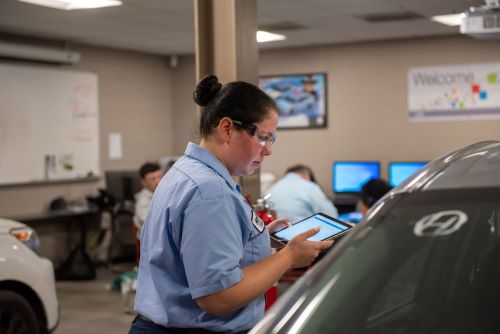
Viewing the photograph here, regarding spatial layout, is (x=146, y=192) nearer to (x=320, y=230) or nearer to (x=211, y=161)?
(x=320, y=230)

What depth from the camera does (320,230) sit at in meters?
2.08

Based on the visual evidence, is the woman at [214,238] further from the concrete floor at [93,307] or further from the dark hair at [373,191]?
the concrete floor at [93,307]

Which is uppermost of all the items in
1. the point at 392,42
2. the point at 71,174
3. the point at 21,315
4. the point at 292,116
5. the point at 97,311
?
the point at 392,42

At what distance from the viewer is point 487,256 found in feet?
6.03

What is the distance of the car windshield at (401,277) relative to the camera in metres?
1.54

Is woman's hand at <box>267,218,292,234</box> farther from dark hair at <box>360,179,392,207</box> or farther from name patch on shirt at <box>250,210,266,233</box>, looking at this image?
dark hair at <box>360,179,392,207</box>

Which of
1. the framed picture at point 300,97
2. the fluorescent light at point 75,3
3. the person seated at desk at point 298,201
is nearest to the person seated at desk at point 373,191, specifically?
the person seated at desk at point 298,201

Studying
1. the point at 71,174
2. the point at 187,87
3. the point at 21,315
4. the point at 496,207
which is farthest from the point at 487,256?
the point at 187,87

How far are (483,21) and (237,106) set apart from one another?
4.29 m

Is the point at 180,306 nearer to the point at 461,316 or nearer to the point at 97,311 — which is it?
the point at 461,316

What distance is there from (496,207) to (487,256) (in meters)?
0.26

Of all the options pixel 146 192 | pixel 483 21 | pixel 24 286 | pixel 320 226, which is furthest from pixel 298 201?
pixel 320 226

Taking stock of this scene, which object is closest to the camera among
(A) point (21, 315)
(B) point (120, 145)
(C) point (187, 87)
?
(A) point (21, 315)

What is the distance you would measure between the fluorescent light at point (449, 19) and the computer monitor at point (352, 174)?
196cm
